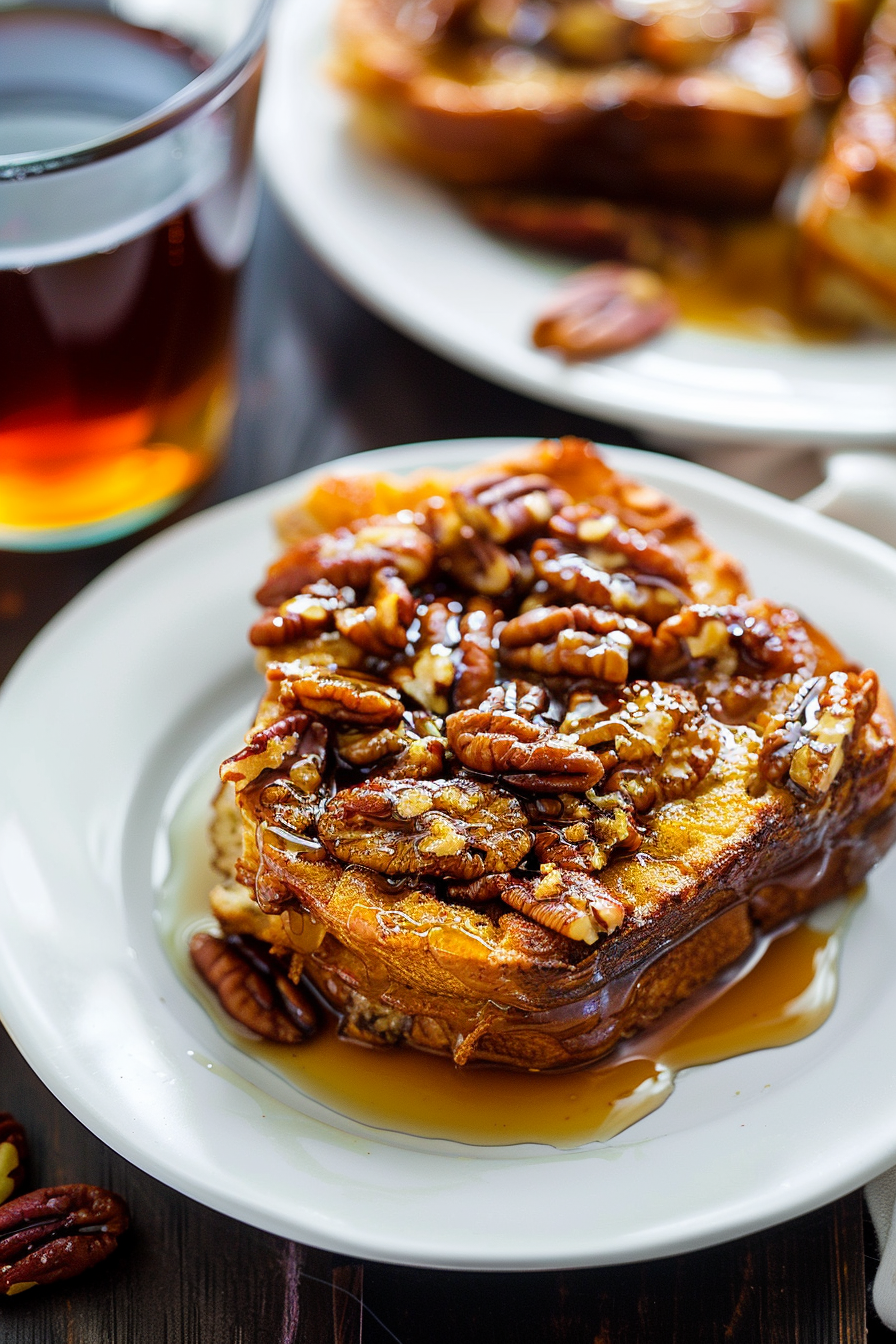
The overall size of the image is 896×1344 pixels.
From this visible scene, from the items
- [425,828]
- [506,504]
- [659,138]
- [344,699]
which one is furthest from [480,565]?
[659,138]

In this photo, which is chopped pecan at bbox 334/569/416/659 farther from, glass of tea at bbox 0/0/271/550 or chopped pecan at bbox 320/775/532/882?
glass of tea at bbox 0/0/271/550

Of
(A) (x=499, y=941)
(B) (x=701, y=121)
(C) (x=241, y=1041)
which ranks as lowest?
(C) (x=241, y=1041)

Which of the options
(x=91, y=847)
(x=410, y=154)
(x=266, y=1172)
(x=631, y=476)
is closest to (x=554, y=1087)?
(x=266, y=1172)

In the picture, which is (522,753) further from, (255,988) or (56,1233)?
(56,1233)

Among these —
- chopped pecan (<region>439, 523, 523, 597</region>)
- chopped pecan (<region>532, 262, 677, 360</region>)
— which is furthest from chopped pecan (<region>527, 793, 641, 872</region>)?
chopped pecan (<region>532, 262, 677, 360</region>)

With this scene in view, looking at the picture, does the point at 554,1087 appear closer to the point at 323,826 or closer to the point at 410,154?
the point at 323,826
